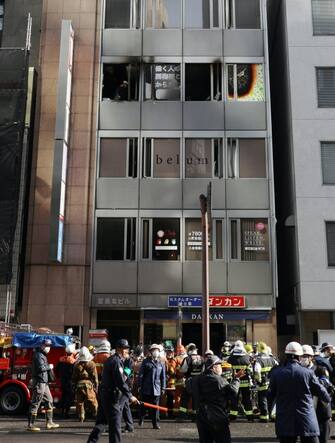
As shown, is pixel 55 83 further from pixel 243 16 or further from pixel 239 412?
pixel 239 412

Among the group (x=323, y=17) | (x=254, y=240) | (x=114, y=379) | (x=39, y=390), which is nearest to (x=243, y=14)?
(x=323, y=17)

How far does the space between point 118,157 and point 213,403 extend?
17.6 metres

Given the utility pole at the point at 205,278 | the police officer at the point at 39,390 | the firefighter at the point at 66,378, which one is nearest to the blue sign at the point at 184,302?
the utility pole at the point at 205,278

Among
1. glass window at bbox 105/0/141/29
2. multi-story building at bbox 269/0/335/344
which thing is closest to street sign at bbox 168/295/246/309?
multi-story building at bbox 269/0/335/344

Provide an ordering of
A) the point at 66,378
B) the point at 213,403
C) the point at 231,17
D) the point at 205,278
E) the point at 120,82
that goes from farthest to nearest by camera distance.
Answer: the point at 231,17 → the point at 120,82 → the point at 205,278 → the point at 66,378 → the point at 213,403

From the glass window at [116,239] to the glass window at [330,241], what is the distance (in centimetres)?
789

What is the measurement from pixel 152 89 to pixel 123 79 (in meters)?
1.39

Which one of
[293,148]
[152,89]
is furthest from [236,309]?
[152,89]

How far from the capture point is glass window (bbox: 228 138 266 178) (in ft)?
76.2

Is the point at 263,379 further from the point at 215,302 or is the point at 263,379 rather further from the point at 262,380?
the point at 215,302

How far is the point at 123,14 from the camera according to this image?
82.0 ft

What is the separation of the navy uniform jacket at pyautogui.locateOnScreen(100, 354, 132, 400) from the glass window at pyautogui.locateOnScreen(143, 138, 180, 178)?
15.1m

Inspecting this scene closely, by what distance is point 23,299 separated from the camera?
22234mm

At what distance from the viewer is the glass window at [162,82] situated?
24141mm
